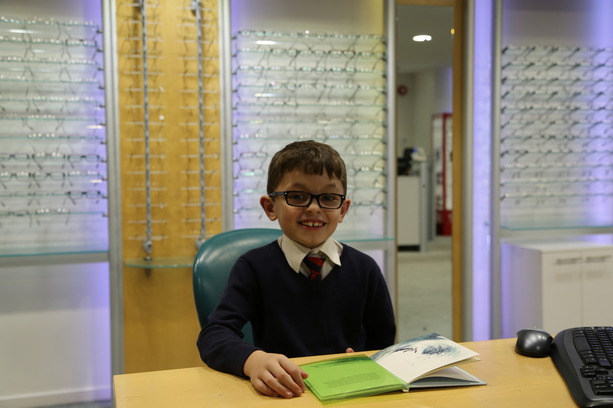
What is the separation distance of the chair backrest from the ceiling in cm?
213

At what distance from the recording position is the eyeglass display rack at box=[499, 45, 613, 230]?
12.5 ft

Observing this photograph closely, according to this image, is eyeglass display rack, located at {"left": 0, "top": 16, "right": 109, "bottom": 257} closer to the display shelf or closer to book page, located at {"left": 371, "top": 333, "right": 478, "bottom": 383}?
the display shelf

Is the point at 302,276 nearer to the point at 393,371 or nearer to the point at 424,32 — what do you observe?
the point at 393,371

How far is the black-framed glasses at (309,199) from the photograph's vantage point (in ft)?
5.03

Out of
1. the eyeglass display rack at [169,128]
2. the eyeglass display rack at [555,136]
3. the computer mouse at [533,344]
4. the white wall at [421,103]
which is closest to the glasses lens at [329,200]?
the computer mouse at [533,344]

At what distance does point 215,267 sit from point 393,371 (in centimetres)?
76

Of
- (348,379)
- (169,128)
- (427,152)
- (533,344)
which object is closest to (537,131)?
(427,152)

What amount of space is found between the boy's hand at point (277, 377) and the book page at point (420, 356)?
0.70 feet

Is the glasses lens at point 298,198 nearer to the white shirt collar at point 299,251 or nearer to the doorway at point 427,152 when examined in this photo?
the white shirt collar at point 299,251

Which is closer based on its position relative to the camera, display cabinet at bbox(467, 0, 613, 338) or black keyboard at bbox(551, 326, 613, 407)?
black keyboard at bbox(551, 326, 613, 407)

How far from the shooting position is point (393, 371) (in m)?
1.24

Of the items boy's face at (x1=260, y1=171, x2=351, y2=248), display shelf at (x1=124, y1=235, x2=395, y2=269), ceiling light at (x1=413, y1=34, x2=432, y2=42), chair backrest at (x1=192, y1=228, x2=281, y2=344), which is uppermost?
ceiling light at (x1=413, y1=34, x2=432, y2=42)

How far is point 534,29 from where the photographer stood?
12.7 feet

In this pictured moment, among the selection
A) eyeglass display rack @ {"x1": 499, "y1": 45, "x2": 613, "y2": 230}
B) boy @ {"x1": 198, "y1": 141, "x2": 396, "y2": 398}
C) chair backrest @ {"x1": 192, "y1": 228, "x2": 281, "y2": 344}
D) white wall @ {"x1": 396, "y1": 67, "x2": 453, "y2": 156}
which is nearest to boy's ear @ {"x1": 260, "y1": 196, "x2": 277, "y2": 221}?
boy @ {"x1": 198, "y1": 141, "x2": 396, "y2": 398}
